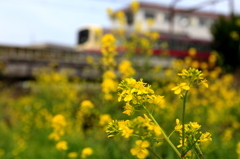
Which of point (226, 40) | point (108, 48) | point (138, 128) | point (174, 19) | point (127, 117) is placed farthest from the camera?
point (174, 19)

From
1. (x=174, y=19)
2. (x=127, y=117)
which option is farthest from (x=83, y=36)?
(x=127, y=117)

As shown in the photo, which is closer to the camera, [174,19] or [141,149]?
[141,149]

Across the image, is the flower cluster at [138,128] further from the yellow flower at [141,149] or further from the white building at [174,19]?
the white building at [174,19]

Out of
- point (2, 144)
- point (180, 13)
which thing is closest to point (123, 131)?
point (2, 144)

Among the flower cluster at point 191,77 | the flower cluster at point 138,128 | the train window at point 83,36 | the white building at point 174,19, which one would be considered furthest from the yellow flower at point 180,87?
the white building at point 174,19

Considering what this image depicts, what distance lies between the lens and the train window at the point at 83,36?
16.3 metres

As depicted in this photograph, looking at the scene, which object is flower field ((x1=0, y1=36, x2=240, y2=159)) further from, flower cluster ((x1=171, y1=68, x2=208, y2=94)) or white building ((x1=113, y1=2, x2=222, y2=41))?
white building ((x1=113, y1=2, x2=222, y2=41))

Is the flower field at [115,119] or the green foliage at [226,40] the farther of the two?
the green foliage at [226,40]

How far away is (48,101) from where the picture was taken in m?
7.11

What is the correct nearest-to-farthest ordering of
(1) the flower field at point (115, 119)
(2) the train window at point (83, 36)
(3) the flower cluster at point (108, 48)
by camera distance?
(1) the flower field at point (115, 119) → (3) the flower cluster at point (108, 48) → (2) the train window at point (83, 36)

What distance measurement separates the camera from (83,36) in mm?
16578

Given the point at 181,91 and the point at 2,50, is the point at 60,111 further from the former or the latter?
the point at 181,91

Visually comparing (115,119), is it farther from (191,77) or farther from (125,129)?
(191,77)

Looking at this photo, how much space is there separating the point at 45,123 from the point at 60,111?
351mm
